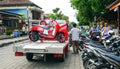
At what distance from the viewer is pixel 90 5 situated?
1448 inches

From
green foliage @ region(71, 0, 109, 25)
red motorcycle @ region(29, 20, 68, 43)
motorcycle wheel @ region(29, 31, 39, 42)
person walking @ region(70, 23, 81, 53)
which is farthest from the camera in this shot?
green foliage @ region(71, 0, 109, 25)

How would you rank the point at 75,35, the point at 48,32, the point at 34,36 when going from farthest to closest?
the point at 75,35, the point at 34,36, the point at 48,32

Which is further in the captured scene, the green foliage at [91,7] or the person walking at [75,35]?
the green foliage at [91,7]

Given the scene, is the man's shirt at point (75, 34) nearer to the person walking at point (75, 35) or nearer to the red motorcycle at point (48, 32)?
the person walking at point (75, 35)

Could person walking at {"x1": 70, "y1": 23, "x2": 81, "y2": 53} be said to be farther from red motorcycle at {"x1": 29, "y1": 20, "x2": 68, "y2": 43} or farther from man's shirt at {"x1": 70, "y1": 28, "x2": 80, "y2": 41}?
red motorcycle at {"x1": 29, "y1": 20, "x2": 68, "y2": 43}

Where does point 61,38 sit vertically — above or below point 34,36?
below

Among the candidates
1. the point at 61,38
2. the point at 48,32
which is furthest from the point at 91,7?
the point at 48,32

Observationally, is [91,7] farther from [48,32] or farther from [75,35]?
[48,32]

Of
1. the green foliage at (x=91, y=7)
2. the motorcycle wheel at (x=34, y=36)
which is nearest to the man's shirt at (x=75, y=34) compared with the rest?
the motorcycle wheel at (x=34, y=36)

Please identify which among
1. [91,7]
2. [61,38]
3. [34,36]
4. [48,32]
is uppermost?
[91,7]

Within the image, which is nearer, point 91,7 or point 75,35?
point 75,35

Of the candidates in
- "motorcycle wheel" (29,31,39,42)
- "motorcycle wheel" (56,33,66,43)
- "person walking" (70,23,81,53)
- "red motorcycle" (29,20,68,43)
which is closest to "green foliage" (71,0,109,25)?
"person walking" (70,23,81,53)

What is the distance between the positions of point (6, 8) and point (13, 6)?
2103mm

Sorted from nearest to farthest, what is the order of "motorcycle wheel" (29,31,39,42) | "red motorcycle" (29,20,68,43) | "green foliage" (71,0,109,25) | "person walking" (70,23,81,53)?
1. "red motorcycle" (29,20,68,43)
2. "motorcycle wheel" (29,31,39,42)
3. "person walking" (70,23,81,53)
4. "green foliage" (71,0,109,25)
